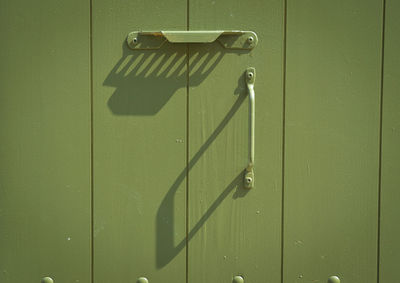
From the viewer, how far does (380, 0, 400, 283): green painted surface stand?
41.6 inches

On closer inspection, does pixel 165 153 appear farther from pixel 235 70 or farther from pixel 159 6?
pixel 159 6

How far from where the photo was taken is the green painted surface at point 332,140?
3.46ft

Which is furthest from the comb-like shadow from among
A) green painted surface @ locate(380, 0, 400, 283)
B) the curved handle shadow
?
green painted surface @ locate(380, 0, 400, 283)

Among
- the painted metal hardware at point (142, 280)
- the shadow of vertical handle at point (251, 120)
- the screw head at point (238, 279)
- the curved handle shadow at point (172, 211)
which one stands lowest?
the painted metal hardware at point (142, 280)

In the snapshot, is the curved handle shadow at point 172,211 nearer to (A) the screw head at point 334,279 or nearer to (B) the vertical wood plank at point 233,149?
(B) the vertical wood plank at point 233,149

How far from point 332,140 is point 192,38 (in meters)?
0.48

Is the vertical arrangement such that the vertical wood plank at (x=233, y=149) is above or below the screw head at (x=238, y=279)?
above

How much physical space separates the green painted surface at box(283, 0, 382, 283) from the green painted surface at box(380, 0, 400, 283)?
23 mm

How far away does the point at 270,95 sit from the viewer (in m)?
1.07

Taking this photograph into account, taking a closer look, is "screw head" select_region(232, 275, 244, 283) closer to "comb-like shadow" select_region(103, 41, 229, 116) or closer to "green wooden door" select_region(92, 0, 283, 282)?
"green wooden door" select_region(92, 0, 283, 282)

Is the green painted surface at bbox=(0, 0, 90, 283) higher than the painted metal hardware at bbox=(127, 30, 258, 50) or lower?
lower

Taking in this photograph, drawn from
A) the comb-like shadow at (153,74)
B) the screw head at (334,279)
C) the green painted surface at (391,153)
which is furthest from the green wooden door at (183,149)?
the green painted surface at (391,153)

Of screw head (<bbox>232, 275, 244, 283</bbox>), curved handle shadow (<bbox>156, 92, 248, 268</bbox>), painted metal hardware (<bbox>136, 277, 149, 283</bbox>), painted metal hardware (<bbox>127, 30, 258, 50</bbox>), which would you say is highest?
painted metal hardware (<bbox>127, 30, 258, 50</bbox>)

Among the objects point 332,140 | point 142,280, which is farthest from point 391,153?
point 142,280
